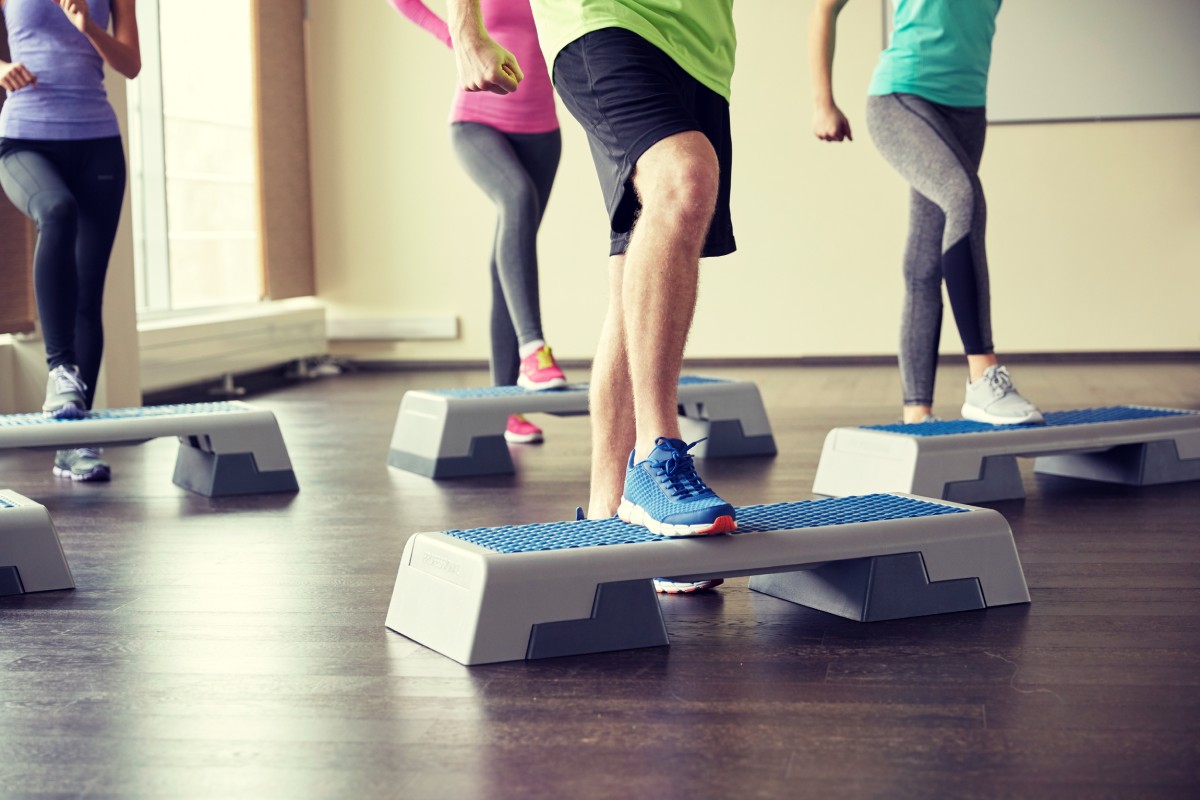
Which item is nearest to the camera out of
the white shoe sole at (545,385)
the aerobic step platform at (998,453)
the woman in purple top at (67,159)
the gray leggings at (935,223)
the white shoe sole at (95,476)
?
the aerobic step platform at (998,453)

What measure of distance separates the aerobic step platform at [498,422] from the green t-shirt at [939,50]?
0.89 metres

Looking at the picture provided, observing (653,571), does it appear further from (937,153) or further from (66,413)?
(66,413)

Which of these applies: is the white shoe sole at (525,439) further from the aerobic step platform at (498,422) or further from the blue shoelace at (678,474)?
the blue shoelace at (678,474)

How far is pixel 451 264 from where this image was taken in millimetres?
6695

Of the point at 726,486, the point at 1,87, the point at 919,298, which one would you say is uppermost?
the point at 1,87

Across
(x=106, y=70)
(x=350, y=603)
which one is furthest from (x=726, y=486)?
(x=106, y=70)

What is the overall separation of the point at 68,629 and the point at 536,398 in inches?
62.4

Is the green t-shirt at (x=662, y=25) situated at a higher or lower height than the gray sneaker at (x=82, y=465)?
higher

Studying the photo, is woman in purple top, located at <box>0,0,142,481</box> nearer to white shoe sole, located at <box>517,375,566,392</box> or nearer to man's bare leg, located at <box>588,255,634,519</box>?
white shoe sole, located at <box>517,375,566,392</box>

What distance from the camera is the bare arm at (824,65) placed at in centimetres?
304

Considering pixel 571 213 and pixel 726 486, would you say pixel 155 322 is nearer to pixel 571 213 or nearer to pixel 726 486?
pixel 571 213

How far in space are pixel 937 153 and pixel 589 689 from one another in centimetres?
182

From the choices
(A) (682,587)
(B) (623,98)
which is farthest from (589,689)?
(B) (623,98)

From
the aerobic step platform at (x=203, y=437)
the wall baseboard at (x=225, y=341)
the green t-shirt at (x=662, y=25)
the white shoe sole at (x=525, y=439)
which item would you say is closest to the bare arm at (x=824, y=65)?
the green t-shirt at (x=662, y=25)
